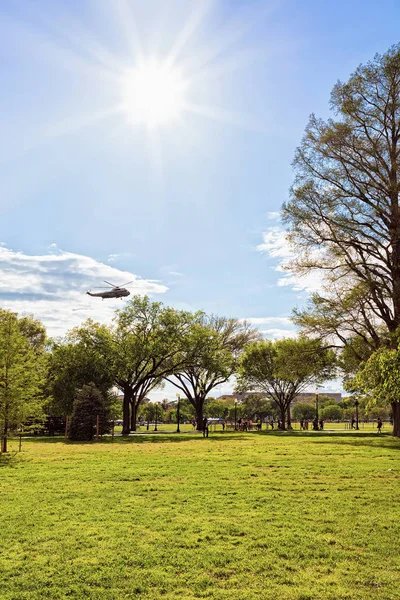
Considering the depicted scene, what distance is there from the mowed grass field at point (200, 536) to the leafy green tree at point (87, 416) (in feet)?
62.4

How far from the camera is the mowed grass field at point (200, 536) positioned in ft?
17.8

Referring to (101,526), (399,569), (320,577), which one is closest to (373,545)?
(399,569)

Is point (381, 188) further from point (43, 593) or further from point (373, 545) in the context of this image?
point (43, 593)

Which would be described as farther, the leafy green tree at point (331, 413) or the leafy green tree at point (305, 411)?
the leafy green tree at point (305, 411)

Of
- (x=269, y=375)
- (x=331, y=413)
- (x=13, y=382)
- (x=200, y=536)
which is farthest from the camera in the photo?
(x=331, y=413)

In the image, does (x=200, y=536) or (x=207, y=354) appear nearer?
(x=200, y=536)

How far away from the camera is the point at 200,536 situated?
23.8 feet

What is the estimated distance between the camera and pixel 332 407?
133500 millimetres

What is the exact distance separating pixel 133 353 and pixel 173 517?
109ft

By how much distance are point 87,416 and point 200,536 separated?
87.4ft

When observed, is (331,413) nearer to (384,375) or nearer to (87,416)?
(87,416)

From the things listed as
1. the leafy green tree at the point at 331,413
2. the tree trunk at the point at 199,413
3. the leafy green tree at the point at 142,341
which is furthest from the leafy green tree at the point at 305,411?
the leafy green tree at the point at 142,341

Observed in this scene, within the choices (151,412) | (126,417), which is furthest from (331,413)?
(126,417)

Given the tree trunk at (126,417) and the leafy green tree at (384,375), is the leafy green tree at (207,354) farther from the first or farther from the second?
the leafy green tree at (384,375)
